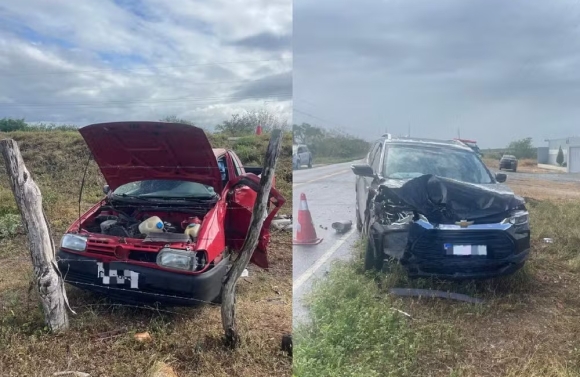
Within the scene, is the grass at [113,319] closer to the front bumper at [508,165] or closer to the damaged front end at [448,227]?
the damaged front end at [448,227]

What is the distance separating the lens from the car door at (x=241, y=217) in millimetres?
3109

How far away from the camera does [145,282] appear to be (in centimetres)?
297

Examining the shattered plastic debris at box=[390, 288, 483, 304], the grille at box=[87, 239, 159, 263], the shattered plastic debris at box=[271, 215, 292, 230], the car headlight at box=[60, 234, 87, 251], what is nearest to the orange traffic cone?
the shattered plastic debris at box=[271, 215, 292, 230]

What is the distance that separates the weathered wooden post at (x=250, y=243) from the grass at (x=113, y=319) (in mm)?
69

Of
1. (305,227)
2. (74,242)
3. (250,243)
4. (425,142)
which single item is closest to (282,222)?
(250,243)

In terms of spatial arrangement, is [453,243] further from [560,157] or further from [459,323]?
[560,157]

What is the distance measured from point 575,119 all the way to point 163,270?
238 cm

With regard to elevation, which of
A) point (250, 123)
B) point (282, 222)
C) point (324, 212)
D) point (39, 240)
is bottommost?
point (39, 240)

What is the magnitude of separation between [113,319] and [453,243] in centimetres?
204

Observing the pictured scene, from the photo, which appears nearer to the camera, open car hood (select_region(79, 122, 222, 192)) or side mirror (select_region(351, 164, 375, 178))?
side mirror (select_region(351, 164, 375, 178))

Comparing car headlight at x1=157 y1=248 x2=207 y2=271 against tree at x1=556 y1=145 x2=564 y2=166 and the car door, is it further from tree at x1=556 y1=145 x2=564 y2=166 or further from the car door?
tree at x1=556 y1=145 x2=564 y2=166

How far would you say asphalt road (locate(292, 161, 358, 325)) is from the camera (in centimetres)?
253

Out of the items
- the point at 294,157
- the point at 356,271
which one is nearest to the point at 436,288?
the point at 356,271

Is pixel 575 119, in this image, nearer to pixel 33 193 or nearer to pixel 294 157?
pixel 294 157
